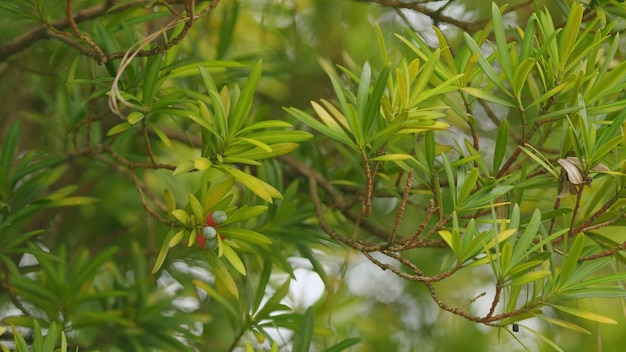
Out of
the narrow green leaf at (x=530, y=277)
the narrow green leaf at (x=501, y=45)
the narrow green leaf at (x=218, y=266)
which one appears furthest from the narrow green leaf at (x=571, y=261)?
the narrow green leaf at (x=218, y=266)

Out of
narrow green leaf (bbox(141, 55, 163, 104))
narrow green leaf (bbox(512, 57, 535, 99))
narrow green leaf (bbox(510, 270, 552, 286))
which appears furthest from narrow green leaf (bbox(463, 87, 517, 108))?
narrow green leaf (bbox(141, 55, 163, 104))

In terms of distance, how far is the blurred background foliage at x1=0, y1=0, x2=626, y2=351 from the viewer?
751 millimetres

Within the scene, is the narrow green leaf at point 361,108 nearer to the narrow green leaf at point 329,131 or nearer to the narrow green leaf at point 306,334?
the narrow green leaf at point 329,131

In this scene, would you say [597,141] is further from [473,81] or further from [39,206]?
[39,206]

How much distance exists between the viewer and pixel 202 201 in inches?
24.8

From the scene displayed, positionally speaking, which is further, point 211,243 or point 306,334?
point 306,334

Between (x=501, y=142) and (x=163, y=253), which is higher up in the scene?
(x=501, y=142)

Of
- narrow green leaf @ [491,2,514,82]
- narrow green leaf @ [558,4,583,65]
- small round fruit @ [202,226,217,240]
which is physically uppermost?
narrow green leaf @ [558,4,583,65]

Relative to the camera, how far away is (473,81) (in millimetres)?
675

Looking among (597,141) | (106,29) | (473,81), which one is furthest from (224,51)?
(597,141)

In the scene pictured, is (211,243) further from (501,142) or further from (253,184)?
(501,142)

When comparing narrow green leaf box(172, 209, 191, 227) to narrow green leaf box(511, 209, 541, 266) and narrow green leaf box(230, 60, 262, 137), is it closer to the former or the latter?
narrow green leaf box(230, 60, 262, 137)

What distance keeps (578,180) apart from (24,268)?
0.62 m

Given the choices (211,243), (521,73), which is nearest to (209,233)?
(211,243)
